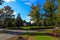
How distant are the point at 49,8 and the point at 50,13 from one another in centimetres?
192

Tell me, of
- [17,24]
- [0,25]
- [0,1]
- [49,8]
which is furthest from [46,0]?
[0,25]

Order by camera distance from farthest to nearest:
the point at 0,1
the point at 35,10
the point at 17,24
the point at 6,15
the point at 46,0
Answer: the point at 6,15 < the point at 17,24 < the point at 35,10 < the point at 46,0 < the point at 0,1

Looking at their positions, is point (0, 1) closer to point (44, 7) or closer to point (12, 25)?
point (44, 7)

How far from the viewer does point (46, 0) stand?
68.8 m

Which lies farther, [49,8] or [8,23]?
[8,23]

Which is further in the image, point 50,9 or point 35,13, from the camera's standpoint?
point 35,13

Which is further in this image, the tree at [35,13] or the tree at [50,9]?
the tree at [35,13]

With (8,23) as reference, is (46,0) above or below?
above

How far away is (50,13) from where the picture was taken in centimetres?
6944

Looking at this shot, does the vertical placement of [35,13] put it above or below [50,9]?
below

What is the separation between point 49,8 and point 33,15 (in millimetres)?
7700

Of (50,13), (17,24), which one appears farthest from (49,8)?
(17,24)

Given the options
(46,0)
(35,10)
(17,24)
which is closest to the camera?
(46,0)

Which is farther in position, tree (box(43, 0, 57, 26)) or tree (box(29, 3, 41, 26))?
tree (box(29, 3, 41, 26))
